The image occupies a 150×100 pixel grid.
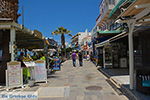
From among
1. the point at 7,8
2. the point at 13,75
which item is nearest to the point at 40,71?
the point at 13,75

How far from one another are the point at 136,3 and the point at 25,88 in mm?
5546

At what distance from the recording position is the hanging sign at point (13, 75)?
242 inches

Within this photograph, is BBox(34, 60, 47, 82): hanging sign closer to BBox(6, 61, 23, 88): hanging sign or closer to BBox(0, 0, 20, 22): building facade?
BBox(6, 61, 23, 88): hanging sign

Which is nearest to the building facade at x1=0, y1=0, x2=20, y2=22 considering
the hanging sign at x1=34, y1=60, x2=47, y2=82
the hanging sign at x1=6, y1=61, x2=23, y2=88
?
the hanging sign at x1=34, y1=60, x2=47, y2=82

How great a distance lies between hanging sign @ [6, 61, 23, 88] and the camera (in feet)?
20.2

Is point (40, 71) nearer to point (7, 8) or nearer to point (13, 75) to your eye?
point (13, 75)

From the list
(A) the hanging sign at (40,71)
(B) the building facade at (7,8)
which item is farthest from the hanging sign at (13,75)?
(B) the building facade at (7,8)

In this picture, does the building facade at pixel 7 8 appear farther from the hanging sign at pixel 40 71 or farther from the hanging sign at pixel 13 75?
the hanging sign at pixel 13 75

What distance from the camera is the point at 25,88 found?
6.41 m

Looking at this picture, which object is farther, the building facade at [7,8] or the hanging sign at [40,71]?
the building facade at [7,8]

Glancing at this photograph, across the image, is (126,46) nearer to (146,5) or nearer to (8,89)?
(146,5)

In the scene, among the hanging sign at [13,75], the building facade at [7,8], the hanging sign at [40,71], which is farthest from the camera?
the building facade at [7,8]

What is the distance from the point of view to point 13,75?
20.5 feet

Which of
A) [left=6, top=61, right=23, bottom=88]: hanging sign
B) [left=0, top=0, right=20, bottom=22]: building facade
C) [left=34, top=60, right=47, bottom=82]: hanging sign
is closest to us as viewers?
[left=6, top=61, right=23, bottom=88]: hanging sign
